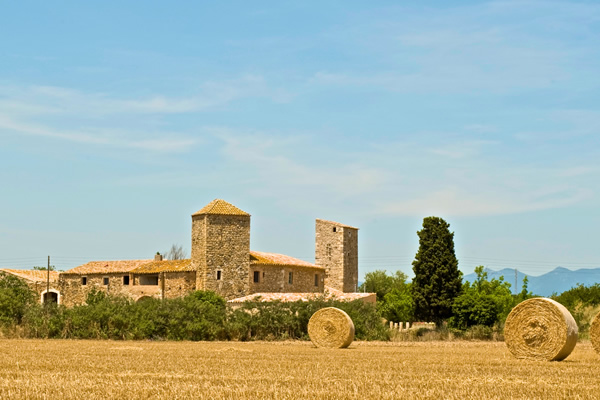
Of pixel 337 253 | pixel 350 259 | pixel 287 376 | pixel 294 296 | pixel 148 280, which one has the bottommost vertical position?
pixel 287 376

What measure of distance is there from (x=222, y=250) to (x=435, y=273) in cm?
1569

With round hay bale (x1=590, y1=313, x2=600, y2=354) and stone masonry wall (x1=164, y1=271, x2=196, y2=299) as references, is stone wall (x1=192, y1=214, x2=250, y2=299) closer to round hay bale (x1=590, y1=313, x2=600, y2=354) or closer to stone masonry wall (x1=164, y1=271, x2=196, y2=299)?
stone masonry wall (x1=164, y1=271, x2=196, y2=299)

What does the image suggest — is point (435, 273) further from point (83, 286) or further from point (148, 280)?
point (83, 286)

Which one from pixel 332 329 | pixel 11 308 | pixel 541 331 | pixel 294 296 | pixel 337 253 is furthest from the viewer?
pixel 337 253

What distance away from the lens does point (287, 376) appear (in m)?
16.2

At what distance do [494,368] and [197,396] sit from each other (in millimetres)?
8420

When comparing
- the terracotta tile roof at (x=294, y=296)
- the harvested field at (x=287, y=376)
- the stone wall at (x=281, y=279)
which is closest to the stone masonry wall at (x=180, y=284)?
the terracotta tile roof at (x=294, y=296)

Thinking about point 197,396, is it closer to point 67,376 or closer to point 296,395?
point 296,395

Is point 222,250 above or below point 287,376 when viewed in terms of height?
above

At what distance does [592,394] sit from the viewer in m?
13.2

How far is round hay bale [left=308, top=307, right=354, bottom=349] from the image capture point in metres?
Answer: 29.3

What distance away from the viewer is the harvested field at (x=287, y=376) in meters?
13.2

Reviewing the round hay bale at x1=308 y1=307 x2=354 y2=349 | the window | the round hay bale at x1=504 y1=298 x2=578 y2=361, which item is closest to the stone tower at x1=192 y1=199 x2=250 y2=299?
the window

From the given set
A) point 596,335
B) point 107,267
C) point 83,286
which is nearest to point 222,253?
point 107,267
